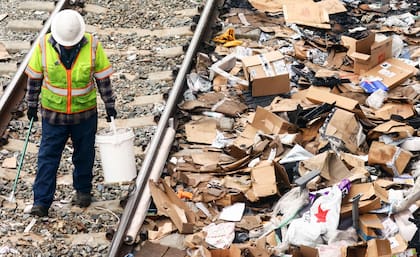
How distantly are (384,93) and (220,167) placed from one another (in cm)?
222

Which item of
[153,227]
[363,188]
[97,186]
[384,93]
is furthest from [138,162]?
[384,93]

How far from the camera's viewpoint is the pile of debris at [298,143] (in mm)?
6895

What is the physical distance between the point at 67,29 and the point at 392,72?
4.03 meters

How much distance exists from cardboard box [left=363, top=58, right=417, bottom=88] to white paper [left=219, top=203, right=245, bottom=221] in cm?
269

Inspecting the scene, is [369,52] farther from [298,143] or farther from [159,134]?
[159,134]

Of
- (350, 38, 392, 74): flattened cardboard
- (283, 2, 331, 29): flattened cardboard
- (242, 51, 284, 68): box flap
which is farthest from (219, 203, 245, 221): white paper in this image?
(283, 2, 331, 29): flattened cardboard

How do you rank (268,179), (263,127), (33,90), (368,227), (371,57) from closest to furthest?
(368,227) → (33,90) → (268,179) → (263,127) → (371,57)

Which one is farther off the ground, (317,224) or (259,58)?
(259,58)

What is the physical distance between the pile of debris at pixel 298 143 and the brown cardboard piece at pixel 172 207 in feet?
0.04

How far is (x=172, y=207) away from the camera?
23.9 ft

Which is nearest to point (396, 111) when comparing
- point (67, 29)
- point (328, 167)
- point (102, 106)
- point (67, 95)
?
point (328, 167)

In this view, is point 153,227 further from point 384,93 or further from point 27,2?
point 27,2

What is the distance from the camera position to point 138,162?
8.15 m

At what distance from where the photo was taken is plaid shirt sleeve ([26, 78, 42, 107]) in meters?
7.18
